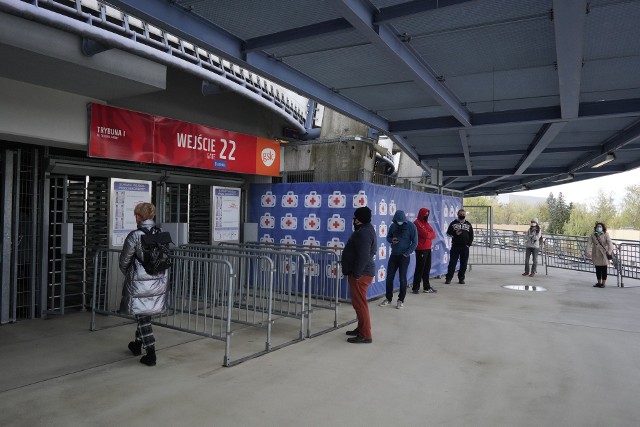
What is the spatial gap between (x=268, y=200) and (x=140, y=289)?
5132 mm

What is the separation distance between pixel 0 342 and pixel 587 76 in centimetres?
798

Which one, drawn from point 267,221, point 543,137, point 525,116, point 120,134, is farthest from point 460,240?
point 120,134

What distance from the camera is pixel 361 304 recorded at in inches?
221

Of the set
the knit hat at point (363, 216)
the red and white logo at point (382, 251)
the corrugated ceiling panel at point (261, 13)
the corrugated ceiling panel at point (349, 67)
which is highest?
the corrugated ceiling panel at point (261, 13)

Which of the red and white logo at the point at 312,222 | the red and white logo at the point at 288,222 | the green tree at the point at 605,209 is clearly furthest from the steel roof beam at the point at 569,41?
the green tree at the point at 605,209

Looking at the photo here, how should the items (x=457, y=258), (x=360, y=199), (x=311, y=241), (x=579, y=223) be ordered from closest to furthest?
(x=360, y=199) < (x=311, y=241) < (x=457, y=258) < (x=579, y=223)

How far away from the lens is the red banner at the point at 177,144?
6.64 m

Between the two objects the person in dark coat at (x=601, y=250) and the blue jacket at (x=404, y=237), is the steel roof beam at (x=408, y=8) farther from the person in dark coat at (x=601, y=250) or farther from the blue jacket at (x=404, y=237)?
the person in dark coat at (x=601, y=250)

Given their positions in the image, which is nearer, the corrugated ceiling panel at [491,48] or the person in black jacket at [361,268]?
the corrugated ceiling panel at [491,48]

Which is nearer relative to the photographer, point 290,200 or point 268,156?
point 290,200

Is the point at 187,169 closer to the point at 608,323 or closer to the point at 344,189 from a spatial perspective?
the point at 344,189

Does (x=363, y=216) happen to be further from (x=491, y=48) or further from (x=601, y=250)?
(x=601, y=250)

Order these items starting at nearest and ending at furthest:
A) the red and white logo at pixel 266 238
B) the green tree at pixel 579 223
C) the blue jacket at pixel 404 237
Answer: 1. the blue jacket at pixel 404 237
2. the red and white logo at pixel 266 238
3. the green tree at pixel 579 223

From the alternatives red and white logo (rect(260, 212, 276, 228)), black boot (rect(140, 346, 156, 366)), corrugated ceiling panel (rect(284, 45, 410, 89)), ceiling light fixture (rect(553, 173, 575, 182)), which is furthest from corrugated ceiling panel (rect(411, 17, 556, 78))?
ceiling light fixture (rect(553, 173, 575, 182))
